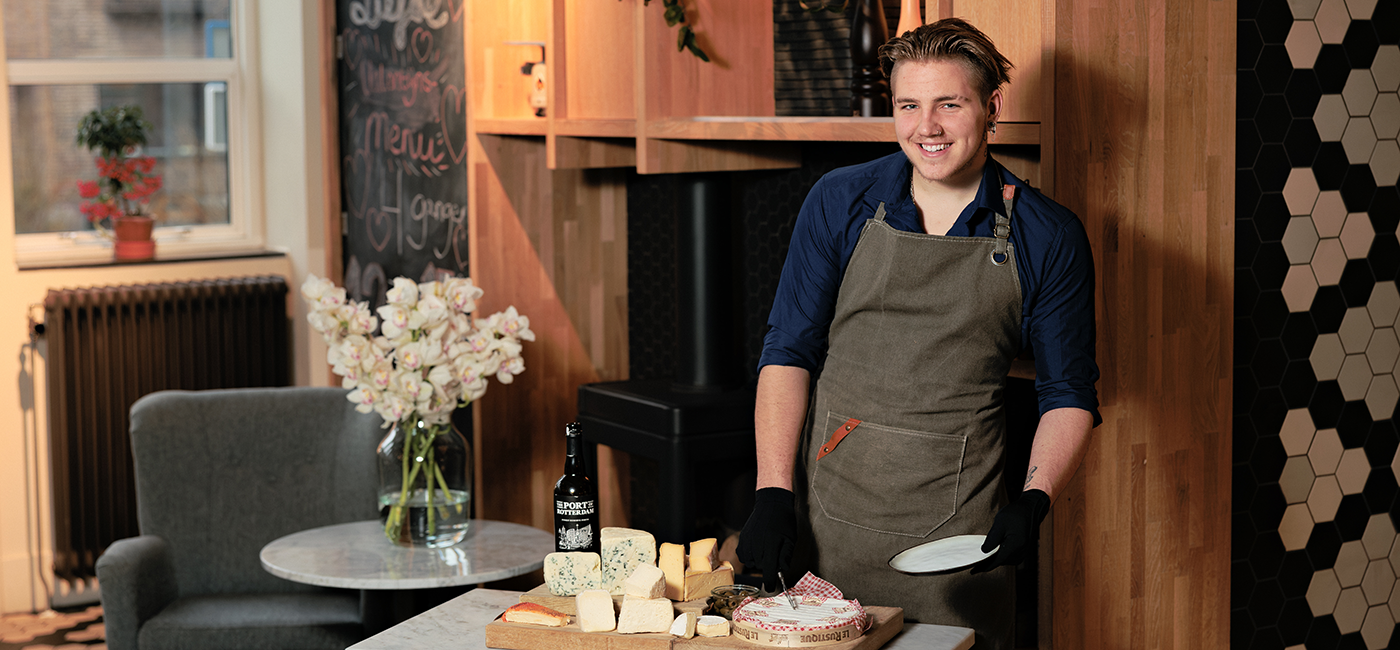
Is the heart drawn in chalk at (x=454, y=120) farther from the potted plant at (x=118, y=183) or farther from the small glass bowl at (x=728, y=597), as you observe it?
the small glass bowl at (x=728, y=597)

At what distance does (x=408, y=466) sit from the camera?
279cm

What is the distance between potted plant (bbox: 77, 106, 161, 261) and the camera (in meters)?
4.58

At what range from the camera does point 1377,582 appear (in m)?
2.66

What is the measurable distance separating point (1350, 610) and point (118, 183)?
3.90 m

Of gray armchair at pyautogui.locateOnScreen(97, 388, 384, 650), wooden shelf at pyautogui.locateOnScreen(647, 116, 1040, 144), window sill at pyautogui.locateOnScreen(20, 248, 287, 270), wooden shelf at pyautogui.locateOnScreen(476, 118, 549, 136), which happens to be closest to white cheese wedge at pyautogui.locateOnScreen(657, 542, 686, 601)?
wooden shelf at pyautogui.locateOnScreen(647, 116, 1040, 144)

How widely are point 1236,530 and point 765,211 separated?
1313mm

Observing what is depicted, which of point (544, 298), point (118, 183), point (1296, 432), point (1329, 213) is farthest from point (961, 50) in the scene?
point (118, 183)

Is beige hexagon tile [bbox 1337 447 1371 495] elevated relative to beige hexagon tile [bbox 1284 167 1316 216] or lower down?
lower down

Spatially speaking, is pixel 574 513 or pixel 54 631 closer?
pixel 574 513

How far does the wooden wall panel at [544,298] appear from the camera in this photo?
3.66m

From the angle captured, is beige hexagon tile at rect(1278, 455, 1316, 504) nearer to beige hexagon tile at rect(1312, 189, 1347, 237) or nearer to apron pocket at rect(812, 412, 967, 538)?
beige hexagon tile at rect(1312, 189, 1347, 237)

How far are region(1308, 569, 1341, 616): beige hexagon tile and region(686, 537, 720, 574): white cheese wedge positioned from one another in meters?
1.34

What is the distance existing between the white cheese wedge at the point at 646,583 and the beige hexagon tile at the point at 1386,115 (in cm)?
168

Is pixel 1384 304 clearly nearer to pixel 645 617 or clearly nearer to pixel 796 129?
pixel 796 129
